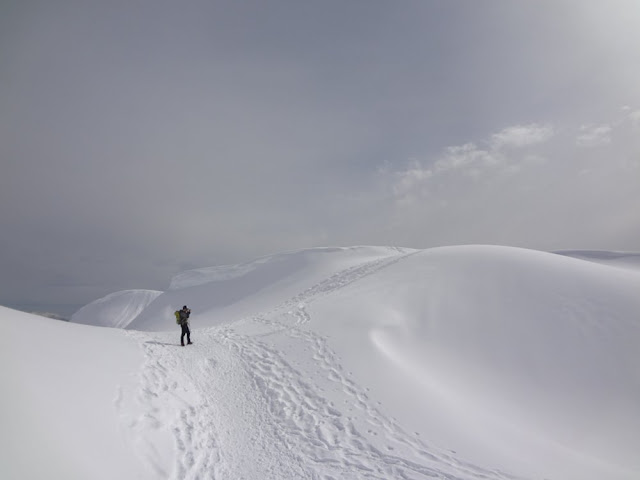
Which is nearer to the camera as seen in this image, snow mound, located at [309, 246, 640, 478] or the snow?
the snow

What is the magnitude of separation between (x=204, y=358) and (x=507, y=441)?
8885mm

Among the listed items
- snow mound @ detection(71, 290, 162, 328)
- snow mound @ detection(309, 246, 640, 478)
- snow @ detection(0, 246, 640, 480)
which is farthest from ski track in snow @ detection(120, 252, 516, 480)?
snow mound @ detection(71, 290, 162, 328)

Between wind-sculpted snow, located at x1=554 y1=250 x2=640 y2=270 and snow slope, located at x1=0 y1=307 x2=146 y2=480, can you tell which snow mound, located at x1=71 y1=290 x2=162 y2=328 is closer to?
snow slope, located at x1=0 y1=307 x2=146 y2=480

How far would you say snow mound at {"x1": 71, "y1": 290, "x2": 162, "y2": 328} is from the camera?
284ft

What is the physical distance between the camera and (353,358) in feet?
31.1

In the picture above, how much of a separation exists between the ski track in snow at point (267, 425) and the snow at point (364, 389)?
0.04 m

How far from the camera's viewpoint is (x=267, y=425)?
6.59 meters

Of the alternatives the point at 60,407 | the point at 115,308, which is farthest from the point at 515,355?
the point at 115,308

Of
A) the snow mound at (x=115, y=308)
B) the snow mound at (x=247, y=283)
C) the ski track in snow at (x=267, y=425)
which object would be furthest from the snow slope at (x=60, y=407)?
the snow mound at (x=115, y=308)

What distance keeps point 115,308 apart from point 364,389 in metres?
107

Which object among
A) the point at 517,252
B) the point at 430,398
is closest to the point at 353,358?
→ the point at 430,398

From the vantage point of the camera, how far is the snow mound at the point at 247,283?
24672 mm

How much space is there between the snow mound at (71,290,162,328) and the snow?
290ft

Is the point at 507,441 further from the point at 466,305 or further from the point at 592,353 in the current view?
the point at 466,305
